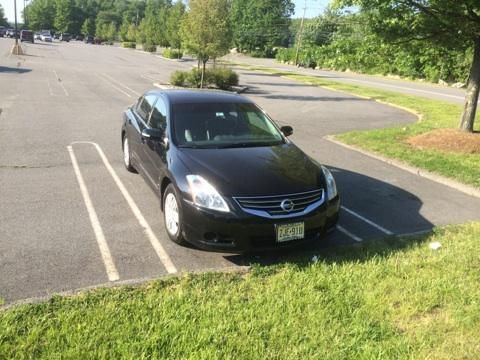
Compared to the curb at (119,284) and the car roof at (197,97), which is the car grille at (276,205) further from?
the car roof at (197,97)

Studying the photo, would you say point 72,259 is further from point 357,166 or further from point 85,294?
point 357,166

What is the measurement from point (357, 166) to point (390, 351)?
6.14 meters

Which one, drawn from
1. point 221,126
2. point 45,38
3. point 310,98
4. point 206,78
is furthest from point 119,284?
point 45,38

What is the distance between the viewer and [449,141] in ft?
34.6

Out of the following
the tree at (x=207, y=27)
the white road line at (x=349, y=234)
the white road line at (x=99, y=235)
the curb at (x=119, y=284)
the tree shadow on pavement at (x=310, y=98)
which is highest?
the tree at (x=207, y=27)

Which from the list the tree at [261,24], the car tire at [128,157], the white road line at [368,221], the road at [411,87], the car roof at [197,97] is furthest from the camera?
the tree at [261,24]

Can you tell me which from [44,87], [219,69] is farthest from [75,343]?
[219,69]

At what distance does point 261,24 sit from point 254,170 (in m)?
94.0

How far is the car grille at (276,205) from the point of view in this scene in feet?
14.9

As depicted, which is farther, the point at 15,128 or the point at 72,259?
the point at 15,128

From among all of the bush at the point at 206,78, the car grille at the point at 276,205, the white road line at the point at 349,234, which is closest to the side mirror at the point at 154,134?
the car grille at the point at 276,205

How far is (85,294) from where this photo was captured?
389 centimetres

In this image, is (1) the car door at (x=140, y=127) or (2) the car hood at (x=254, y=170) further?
(1) the car door at (x=140, y=127)

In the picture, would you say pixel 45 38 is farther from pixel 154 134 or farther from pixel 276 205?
pixel 276 205
